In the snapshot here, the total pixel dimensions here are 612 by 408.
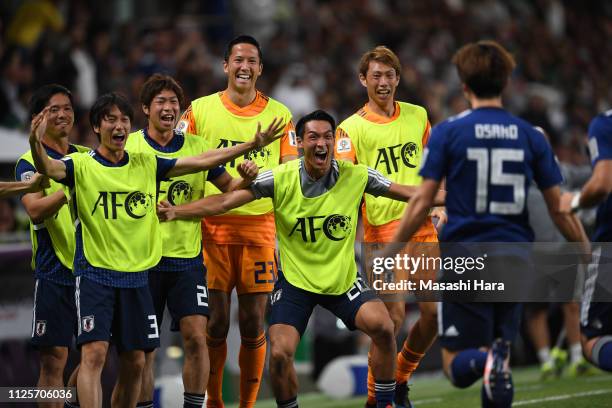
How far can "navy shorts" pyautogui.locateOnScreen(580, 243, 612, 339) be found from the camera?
27.2 feet

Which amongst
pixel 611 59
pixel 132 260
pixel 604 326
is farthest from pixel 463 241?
pixel 611 59

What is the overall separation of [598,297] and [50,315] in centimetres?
399

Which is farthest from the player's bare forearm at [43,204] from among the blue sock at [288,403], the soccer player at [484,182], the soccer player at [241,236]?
the soccer player at [484,182]

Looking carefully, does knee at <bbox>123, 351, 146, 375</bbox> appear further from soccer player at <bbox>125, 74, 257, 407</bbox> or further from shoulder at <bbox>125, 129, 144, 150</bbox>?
shoulder at <bbox>125, 129, 144, 150</bbox>

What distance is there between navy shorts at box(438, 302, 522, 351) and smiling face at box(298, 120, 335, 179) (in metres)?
1.86

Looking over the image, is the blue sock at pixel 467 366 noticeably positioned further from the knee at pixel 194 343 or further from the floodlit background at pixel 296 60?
the floodlit background at pixel 296 60

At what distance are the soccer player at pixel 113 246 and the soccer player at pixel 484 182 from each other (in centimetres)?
179

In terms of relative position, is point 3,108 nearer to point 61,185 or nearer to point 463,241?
point 61,185

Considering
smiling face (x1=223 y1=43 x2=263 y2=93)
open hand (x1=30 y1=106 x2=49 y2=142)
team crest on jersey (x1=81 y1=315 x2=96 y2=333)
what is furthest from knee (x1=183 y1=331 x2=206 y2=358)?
smiling face (x1=223 y1=43 x2=263 y2=93)

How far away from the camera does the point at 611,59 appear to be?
98.4 feet

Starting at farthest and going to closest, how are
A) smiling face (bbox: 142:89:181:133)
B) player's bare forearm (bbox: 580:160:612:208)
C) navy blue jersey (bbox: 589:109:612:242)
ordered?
smiling face (bbox: 142:89:181:133), navy blue jersey (bbox: 589:109:612:242), player's bare forearm (bbox: 580:160:612:208)

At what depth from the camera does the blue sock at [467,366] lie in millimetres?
7422

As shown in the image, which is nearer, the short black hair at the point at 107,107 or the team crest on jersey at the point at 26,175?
the short black hair at the point at 107,107

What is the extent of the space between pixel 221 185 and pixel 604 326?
308cm
